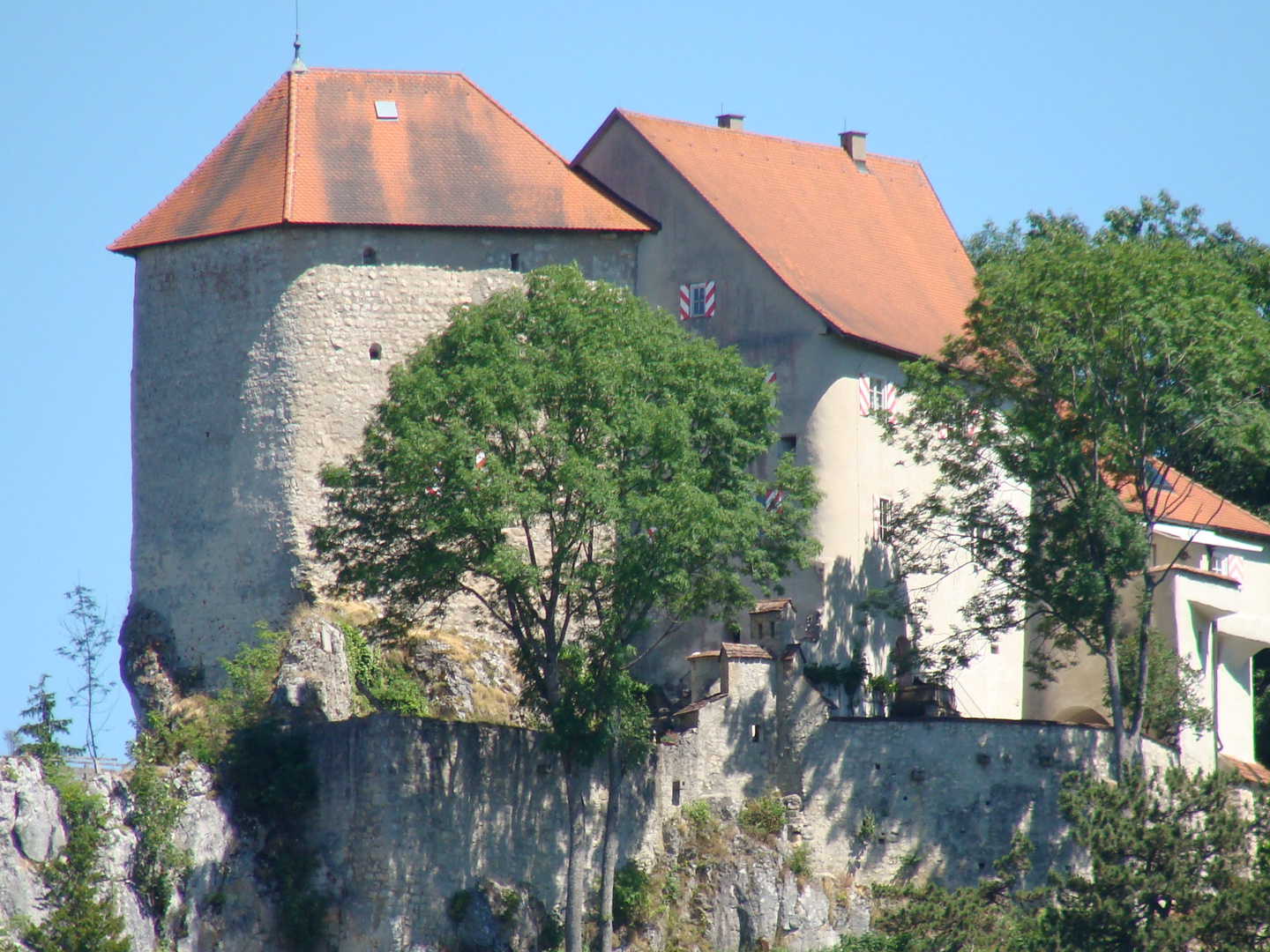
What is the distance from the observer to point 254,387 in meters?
46.4

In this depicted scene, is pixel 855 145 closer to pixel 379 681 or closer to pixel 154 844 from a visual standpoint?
Result: pixel 379 681

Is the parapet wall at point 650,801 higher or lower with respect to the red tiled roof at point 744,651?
lower

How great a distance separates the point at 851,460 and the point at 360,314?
31.3 feet

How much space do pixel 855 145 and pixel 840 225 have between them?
3528 mm

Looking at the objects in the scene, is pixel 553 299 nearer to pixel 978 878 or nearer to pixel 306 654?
pixel 306 654

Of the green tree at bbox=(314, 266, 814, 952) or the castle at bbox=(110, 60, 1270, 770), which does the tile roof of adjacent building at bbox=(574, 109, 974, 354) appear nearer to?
the castle at bbox=(110, 60, 1270, 770)

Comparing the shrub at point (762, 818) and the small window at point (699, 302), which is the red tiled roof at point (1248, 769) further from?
the small window at point (699, 302)

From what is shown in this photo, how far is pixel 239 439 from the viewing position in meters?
46.3

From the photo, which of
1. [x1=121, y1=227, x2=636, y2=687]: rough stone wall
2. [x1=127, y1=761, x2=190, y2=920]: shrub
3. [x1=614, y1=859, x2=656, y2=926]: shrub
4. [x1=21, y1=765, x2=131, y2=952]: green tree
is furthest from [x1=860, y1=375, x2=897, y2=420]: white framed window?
[x1=21, y1=765, x2=131, y2=952]: green tree

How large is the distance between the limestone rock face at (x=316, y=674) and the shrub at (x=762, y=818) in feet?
22.8

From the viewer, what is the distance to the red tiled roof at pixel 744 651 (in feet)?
140

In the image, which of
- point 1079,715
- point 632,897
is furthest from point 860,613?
point 632,897

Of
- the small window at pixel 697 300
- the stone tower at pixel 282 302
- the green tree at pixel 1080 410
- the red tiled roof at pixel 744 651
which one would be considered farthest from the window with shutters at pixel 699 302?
the red tiled roof at pixel 744 651

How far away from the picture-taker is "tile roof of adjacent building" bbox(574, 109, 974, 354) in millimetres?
47781
